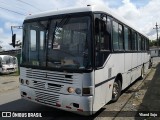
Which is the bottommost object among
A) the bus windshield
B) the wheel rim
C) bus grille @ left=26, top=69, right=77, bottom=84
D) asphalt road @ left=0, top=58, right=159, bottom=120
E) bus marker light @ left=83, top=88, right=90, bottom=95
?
asphalt road @ left=0, top=58, right=159, bottom=120

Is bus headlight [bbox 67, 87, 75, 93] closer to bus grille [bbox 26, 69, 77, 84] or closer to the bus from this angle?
bus grille [bbox 26, 69, 77, 84]

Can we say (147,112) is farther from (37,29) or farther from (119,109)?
(37,29)

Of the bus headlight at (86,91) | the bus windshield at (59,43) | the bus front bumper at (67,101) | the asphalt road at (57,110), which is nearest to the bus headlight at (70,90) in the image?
the bus front bumper at (67,101)

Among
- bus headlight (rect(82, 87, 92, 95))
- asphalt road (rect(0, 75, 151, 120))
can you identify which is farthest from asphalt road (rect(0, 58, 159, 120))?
bus headlight (rect(82, 87, 92, 95))

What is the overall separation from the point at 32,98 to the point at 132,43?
605cm

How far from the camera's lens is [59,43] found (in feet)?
23.4

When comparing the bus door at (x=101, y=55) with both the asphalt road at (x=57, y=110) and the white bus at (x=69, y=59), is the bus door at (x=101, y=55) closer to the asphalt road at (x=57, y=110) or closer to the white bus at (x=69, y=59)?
the white bus at (x=69, y=59)

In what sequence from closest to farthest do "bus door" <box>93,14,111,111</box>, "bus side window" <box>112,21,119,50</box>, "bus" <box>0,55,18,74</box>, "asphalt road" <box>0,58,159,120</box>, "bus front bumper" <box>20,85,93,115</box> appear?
"bus front bumper" <box>20,85,93,115</box>, "bus door" <box>93,14,111,111</box>, "asphalt road" <box>0,58,159,120</box>, "bus side window" <box>112,21,119,50</box>, "bus" <box>0,55,18,74</box>

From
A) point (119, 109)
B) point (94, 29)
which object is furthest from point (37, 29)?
point (119, 109)

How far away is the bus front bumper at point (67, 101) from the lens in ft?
21.2

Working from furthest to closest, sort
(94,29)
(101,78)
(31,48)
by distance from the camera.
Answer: (31,48)
(101,78)
(94,29)

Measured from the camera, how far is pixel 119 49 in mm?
9141

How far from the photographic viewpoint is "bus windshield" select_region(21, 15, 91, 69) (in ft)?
21.9

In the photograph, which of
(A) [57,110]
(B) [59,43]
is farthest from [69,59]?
(A) [57,110]
